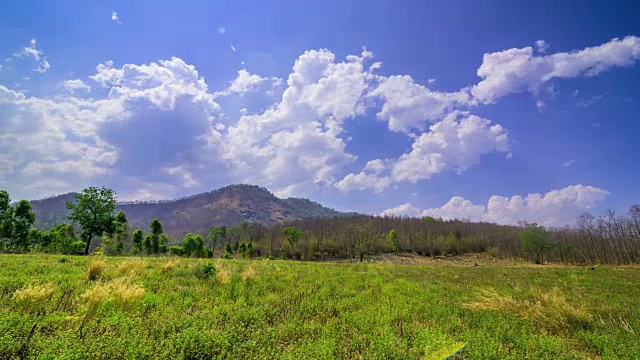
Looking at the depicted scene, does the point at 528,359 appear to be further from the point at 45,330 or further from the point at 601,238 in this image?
the point at 601,238

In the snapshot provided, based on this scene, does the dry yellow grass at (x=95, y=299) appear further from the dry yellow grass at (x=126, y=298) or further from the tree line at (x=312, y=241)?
the tree line at (x=312, y=241)

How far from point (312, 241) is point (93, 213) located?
71753 millimetres

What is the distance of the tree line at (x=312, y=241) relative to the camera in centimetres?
4759

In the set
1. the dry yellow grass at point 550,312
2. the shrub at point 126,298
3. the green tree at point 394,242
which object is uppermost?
the shrub at point 126,298

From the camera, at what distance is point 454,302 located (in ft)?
34.7

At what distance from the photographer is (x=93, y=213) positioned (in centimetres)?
4728

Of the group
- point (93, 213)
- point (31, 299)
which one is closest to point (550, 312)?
point (31, 299)

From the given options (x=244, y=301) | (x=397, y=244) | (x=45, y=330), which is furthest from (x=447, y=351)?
(x=397, y=244)

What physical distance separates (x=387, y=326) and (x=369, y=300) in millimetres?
3206

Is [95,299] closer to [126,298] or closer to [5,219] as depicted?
[126,298]

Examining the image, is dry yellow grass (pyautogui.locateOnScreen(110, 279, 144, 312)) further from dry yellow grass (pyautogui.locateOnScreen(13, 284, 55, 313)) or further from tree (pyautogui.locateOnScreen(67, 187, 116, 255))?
tree (pyautogui.locateOnScreen(67, 187, 116, 255))

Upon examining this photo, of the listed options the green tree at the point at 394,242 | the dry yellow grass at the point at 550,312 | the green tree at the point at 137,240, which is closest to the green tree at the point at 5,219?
the green tree at the point at 137,240

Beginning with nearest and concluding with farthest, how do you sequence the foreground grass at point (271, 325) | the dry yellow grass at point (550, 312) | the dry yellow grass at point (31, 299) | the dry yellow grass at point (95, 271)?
the foreground grass at point (271, 325), the dry yellow grass at point (31, 299), the dry yellow grass at point (550, 312), the dry yellow grass at point (95, 271)

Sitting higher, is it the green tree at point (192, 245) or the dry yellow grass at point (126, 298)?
the dry yellow grass at point (126, 298)
